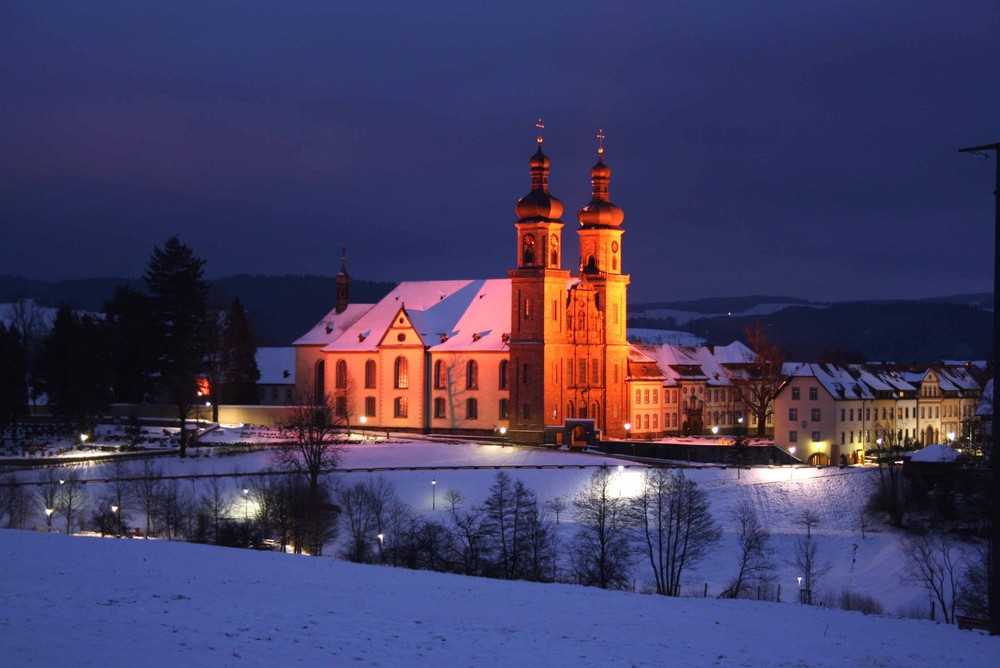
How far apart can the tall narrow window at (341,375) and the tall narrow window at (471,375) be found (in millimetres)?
9386

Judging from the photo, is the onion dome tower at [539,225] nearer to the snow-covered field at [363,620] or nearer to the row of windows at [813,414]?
the row of windows at [813,414]

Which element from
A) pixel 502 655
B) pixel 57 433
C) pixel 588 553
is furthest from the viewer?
pixel 57 433

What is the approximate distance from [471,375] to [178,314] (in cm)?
1845

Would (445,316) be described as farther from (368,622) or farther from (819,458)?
(368,622)

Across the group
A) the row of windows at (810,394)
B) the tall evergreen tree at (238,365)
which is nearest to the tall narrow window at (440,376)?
the tall evergreen tree at (238,365)

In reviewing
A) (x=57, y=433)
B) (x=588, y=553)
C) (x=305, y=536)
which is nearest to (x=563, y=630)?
(x=588, y=553)

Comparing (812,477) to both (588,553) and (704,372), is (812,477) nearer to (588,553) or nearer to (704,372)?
(588,553)

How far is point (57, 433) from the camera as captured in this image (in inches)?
2571

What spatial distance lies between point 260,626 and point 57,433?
165 ft

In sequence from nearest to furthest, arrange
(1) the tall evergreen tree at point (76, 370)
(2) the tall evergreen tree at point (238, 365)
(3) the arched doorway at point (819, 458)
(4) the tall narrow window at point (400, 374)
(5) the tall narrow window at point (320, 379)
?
1. (1) the tall evergreen tree at point (76, 370)
2. (3) the arched doorway at point (819, 458)
3. (4) the tall narrow window at point (400, 374)
4. (5) the tall narrow window at point (320, 379)
5. (2) the tall evergreen tree at point (238, 365)

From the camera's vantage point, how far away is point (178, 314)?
75.4 m

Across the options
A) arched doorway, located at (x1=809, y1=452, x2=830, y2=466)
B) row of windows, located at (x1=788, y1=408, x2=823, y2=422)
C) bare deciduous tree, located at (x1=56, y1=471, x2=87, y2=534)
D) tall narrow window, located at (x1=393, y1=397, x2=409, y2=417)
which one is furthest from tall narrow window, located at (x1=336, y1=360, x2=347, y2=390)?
bare deciduous tree, located at (x1=56, y1=471, x2=87, y2=534)

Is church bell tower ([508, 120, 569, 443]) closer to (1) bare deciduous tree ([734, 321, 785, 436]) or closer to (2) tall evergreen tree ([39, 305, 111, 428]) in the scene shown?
(1) bare deciduous tree ([734, 321, 785, 436])

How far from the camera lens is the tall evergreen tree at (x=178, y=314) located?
244ft
